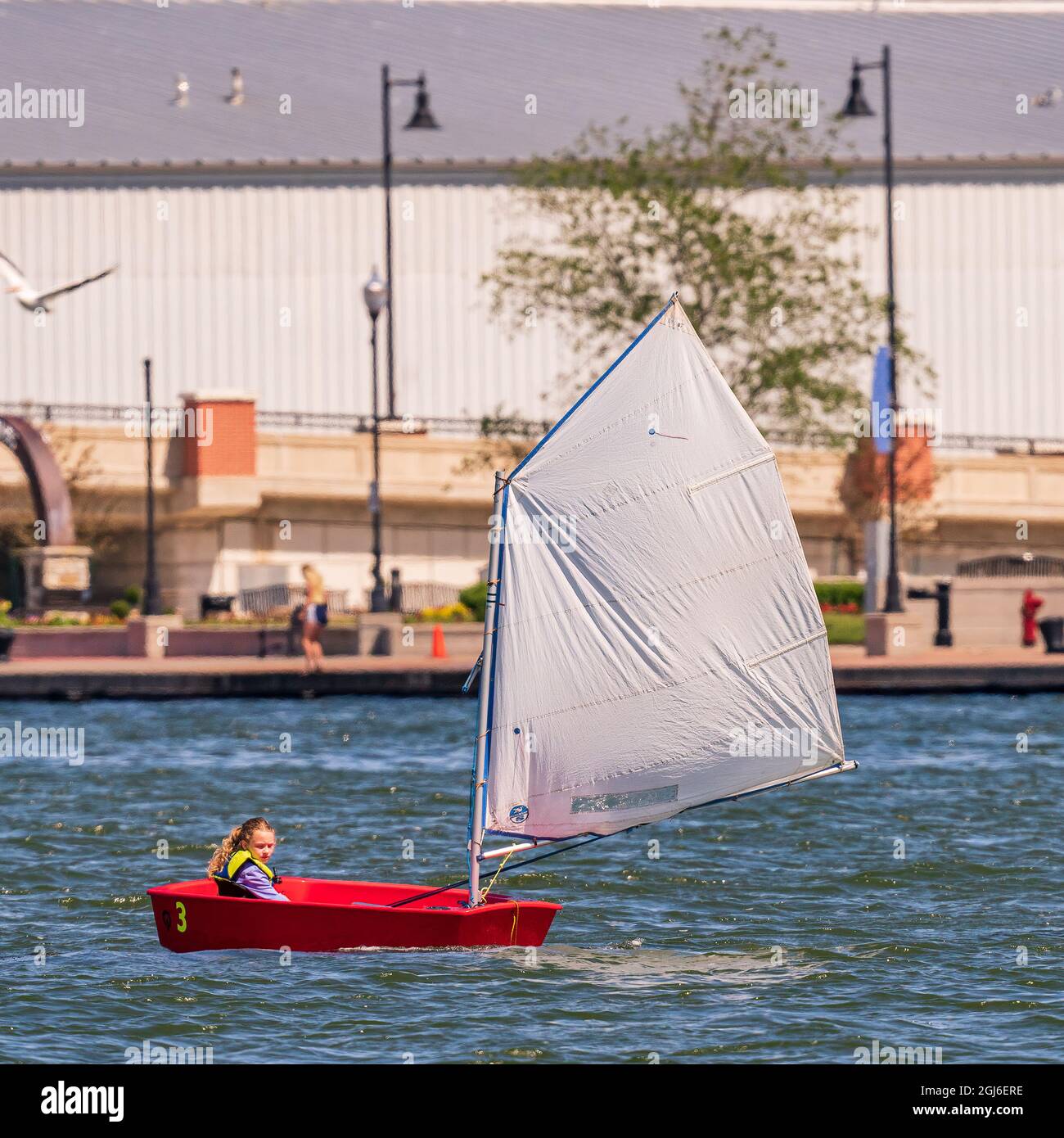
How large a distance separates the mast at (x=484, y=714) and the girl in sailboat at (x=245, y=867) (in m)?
1.59

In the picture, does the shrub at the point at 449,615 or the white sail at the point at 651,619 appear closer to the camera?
the white sail at the point at 651,619

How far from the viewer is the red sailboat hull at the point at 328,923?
18094mm

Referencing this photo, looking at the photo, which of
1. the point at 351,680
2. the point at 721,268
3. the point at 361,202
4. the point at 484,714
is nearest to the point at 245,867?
the point at 484,714

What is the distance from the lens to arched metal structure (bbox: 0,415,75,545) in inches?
2025

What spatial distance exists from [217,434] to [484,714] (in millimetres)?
37242

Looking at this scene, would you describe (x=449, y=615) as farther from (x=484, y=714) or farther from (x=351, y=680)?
(x=484, y=714)

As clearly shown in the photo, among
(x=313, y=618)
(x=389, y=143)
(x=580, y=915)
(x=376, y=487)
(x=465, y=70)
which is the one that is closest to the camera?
(x=580, y=915)

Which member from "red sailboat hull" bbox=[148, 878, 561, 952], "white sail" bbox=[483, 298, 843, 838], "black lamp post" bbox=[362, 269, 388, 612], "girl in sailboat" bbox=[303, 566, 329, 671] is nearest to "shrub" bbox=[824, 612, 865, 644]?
"black lamp post" bbox=[362, 269, 388, 612]

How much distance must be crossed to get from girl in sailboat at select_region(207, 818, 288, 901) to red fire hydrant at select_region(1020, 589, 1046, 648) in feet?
96.8

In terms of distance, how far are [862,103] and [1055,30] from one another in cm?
1968

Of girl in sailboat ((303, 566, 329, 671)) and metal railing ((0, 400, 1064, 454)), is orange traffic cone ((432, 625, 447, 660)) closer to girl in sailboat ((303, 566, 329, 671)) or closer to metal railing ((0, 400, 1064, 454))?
girl in sailboat ((303, 566, 329, 671))

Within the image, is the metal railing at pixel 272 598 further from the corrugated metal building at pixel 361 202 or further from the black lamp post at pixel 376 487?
the corrugated metal building at pixel 361 202

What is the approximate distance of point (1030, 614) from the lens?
45375mm

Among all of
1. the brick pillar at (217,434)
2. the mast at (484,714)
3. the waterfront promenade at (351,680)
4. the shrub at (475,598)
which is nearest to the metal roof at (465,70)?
the brick pillar at (217,434)
